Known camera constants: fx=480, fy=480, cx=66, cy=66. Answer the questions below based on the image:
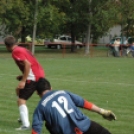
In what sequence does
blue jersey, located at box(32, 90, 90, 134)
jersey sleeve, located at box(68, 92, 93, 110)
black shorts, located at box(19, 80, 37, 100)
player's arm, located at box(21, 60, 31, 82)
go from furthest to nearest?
black shorts, located at box(19, 80, 37, 100)
player's arm, located at box(21, 60, 31, 82)
jersey sleeve, located at box(68, 92, 93, 110)
blue jersey, located at box(32, 90, 90, 134)

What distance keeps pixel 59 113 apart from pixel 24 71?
3322mm

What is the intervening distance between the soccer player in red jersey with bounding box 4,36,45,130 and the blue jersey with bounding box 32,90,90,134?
313 centimetres

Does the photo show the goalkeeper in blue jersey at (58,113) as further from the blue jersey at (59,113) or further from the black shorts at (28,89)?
the black shorts at (28,89)

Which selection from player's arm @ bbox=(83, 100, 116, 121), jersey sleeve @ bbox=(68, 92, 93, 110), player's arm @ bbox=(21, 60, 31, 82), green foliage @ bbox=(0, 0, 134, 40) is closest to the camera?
jersey sleeve @ bbox=(68, 92, 93, 110)

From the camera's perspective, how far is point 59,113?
18.6 feet

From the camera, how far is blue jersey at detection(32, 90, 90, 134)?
5648 mm

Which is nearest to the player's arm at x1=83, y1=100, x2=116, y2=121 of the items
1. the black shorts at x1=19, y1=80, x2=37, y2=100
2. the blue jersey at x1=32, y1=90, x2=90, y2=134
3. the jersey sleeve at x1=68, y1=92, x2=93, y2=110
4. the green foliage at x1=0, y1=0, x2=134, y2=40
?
the jersey sleeve at x1=68, y1=92, x2=93, y2=110

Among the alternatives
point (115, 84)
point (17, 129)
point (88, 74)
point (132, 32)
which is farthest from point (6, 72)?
point (132, 32)

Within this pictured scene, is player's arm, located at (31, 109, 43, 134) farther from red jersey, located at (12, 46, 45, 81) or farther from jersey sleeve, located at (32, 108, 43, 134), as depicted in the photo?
red jersey, located at (12, 46, 45, 81)

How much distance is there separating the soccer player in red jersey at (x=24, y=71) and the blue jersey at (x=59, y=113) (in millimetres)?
3125

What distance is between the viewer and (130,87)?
17234 millimetres

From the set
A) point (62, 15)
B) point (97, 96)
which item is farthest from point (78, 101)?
point (62, 15)

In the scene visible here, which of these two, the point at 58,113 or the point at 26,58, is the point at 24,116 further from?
the point at 58,113

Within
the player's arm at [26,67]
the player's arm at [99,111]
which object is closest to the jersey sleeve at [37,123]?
the player's arm at [99,111]
